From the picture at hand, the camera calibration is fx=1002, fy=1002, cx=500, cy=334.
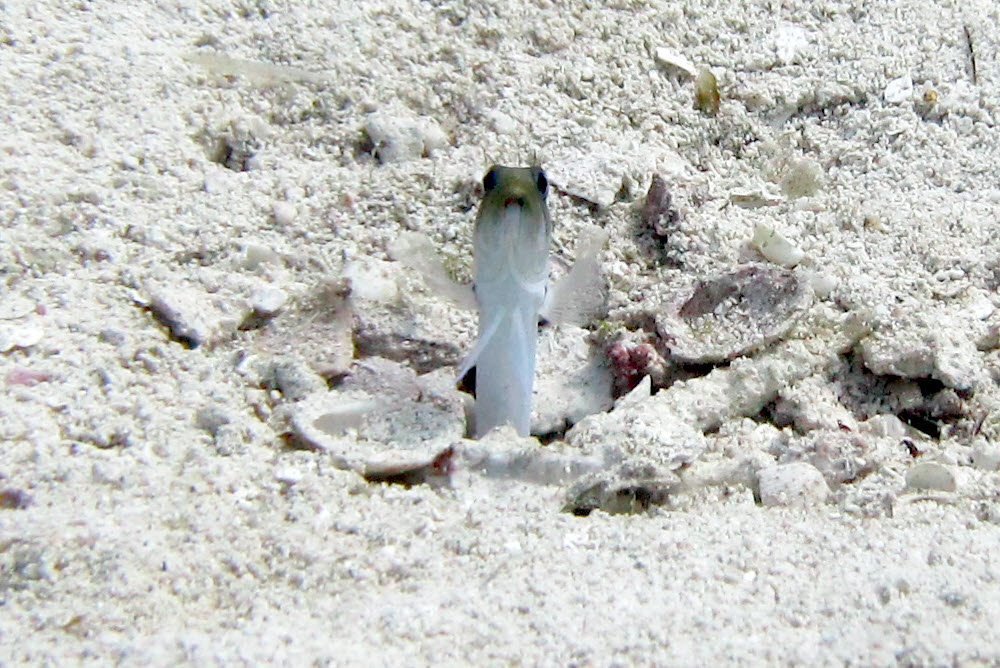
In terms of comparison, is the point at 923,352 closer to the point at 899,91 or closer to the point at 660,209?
the point at 660,209

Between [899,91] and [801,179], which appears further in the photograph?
[899,91]

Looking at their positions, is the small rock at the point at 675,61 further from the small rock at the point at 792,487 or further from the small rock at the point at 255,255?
the small rock at the point at 792,487

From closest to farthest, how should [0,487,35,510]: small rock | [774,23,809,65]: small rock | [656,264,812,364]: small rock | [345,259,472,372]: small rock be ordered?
[0,487,35,510]: small rock
[656,264,812,364]: small rock
[345,259,472,372]: small rock
[774,23,809,65]: small rock

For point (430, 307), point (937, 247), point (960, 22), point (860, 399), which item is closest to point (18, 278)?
point (430, 307)

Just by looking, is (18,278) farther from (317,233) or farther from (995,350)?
(995,350)

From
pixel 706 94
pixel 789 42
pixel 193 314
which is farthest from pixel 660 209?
pixel 193 314

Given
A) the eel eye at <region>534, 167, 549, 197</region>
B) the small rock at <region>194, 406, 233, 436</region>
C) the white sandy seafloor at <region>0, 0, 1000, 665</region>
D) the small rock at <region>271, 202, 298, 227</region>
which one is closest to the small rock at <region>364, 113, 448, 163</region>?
the white sandy seafloor at <region>0, 0, 1000, 665</region>

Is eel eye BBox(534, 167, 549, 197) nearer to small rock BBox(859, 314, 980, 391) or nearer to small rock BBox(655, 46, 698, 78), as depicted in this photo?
small rock BBox(859, 314, 980, 391)
